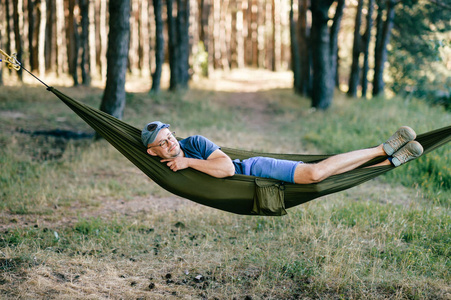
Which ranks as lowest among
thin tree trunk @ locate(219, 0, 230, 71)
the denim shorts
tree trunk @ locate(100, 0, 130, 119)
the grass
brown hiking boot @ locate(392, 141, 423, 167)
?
the grass

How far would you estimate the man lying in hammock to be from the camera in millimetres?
3447

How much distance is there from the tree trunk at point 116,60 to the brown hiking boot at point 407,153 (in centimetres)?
507

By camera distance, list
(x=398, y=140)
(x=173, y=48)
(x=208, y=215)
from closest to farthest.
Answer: (x=398, y=140), (x=208, y=215), (x=173, y=48)

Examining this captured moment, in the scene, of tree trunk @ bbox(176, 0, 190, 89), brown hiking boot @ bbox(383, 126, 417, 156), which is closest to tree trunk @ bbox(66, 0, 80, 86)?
tree trunk @ bbox(176, 0, 190, 89)

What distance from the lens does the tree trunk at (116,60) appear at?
7352mm

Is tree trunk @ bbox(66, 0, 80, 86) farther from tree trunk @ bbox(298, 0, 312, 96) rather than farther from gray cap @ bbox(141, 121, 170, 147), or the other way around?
gray cap @ bbox(141, 121, 170, 147)

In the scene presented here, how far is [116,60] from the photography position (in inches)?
292

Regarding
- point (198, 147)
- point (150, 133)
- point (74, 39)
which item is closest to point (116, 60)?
point (150, 133)

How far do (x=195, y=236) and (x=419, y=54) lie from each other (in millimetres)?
12324

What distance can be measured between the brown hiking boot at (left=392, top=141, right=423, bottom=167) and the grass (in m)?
0.77

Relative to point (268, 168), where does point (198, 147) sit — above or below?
above

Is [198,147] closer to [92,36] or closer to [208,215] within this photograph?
[208,215]

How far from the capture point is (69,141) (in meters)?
7.44

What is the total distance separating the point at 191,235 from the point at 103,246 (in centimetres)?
84
